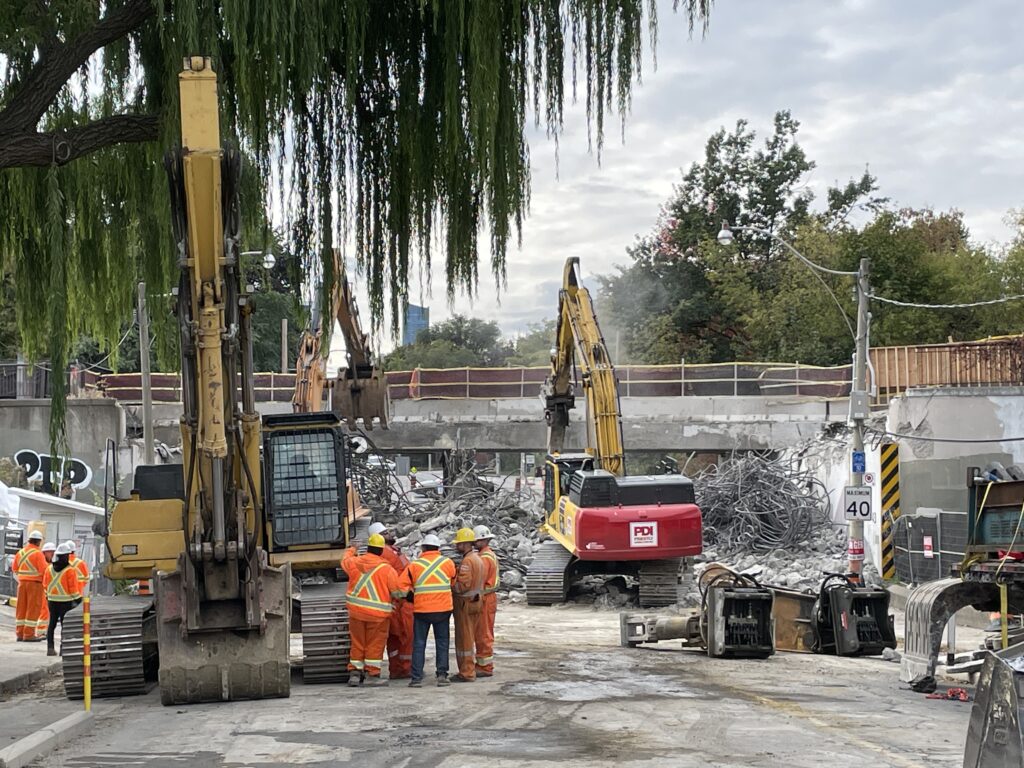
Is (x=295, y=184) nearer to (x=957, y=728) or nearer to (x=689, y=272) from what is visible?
(x=957, y=728)

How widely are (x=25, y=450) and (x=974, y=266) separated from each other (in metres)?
37.2

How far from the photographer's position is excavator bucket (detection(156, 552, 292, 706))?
41.8 feet

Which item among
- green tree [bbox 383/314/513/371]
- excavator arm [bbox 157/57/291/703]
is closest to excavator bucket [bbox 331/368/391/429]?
excavator arm [bbox 157/57/291/703]

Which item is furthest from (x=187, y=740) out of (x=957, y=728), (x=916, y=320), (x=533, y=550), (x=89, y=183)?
(x=916, y=320)

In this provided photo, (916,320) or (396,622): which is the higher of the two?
(916,320)

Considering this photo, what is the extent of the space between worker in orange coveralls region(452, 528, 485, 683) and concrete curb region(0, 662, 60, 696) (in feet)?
16.8

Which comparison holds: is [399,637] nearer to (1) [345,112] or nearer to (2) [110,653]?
(2) [110,653]

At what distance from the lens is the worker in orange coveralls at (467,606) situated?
574 inches

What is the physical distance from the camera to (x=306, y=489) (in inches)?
610

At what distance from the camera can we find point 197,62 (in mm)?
8469

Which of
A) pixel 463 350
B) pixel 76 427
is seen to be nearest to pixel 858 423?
pixel 76 427

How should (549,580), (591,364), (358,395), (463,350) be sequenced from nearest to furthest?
(358,395) < (591,364) < (549,580) < (463,350)

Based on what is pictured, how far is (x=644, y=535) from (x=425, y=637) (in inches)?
377

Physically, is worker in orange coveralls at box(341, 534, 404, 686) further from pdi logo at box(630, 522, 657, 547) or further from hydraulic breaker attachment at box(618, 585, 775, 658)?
pdi logo at box(630, 522, 657, 547)
